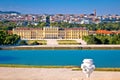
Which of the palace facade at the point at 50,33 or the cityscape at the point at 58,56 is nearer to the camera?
the cityscape at the point at 58,56

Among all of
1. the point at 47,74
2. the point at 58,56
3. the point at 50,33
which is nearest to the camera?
the point at 47,74

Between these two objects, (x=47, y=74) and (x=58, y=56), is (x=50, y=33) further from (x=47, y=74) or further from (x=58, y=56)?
(x=47, y=74)

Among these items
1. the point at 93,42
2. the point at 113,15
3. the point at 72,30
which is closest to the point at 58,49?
the point at 93,42

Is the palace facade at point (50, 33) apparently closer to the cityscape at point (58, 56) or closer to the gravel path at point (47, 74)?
the cityscape at point (58, 56)

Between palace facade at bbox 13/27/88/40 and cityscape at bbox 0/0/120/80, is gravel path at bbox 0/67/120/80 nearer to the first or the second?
cityscape at bbox 0/0/120/80

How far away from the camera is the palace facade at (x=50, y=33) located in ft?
149

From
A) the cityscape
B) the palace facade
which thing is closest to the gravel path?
the cityscape

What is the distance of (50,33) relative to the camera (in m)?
46.7

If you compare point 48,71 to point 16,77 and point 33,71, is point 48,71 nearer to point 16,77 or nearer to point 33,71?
point 33,71

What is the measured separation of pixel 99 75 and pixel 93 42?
24.2 m

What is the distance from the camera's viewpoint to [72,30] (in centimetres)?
4531

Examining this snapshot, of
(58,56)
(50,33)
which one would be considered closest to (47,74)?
(58,56)

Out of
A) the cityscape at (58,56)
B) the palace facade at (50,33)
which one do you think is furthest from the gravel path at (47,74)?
the palace facade at (50,33)

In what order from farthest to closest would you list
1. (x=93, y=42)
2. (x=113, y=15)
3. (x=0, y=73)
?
(x=113, y=15)
(x=93, y=42)
(x=0, y=73)
